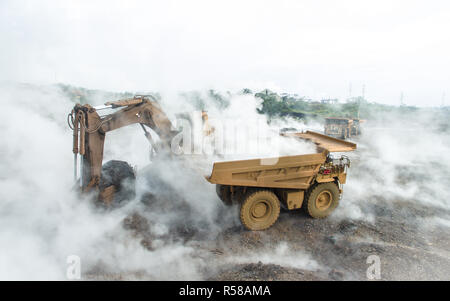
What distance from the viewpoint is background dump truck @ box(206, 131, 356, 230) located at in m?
5.68

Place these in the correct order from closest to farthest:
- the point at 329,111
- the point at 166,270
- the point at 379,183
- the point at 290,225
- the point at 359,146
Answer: the point at 166,270
the point at 290,225
the point at 379,183
the point at 359,146
the point at 329,111

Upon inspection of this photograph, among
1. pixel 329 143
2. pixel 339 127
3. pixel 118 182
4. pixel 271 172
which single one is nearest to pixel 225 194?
pixel 271 172

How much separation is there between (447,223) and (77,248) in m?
8.60

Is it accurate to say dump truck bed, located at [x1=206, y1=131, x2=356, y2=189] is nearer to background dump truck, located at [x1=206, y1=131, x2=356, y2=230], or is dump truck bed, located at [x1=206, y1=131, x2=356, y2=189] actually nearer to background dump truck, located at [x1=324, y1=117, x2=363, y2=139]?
background dump truck, located at [x1=206, y1=131, x2=356, y2=230]

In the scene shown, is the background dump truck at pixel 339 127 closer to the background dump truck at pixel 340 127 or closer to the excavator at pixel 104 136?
the background dump truck at pixel 340 127

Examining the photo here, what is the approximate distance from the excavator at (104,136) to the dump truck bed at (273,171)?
2.36 meters

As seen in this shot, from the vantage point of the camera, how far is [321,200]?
6824mm

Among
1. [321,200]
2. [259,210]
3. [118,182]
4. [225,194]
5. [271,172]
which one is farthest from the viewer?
[118,182]

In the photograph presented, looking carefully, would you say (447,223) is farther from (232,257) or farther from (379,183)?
(232,257)

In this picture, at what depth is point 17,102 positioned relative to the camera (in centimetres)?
996

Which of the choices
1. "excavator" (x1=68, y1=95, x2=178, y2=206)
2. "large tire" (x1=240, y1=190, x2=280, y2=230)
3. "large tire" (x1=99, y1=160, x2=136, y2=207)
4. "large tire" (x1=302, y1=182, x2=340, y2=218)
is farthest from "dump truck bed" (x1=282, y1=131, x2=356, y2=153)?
"large tire" (x1=99, y1=160, x2=136, y2=207)

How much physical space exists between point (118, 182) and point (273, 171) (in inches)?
159

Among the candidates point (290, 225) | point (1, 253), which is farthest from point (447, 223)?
point (1, 253)

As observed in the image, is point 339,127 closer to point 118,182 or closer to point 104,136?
point 118,182
